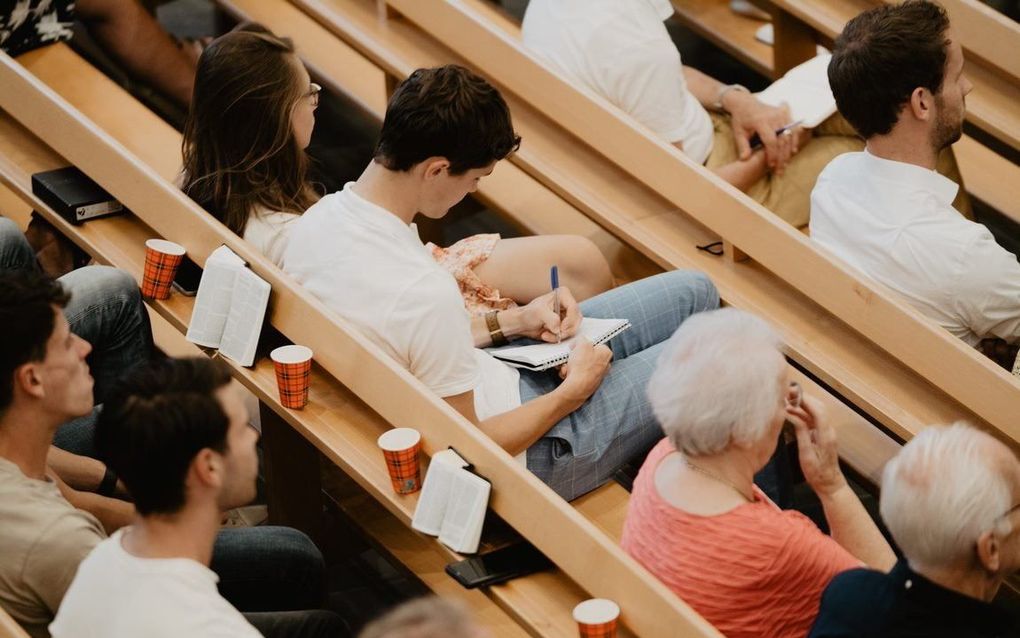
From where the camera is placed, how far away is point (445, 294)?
2.68m

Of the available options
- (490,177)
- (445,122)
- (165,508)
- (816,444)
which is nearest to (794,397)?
(816,444)

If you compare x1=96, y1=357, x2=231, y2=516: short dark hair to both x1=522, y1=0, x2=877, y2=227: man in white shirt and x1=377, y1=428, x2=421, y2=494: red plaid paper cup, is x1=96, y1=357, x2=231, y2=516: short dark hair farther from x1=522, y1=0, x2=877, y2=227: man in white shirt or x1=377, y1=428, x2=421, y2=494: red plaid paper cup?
x1=522, y1=0, x2=877, y2=227: man in white shirt

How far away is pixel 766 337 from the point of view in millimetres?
2396

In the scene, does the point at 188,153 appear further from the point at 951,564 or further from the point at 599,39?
the point at 951,564

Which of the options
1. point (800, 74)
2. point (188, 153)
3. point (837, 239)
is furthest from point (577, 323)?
point (800, 74)

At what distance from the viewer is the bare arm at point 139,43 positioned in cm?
434

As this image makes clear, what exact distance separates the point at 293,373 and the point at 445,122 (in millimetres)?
597

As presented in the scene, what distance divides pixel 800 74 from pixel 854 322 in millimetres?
1150

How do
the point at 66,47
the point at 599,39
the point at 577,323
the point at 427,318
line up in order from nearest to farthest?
1. the point at 427,318
2. the point at 577,323
3. the point at 599,39
4. the point at 66,47

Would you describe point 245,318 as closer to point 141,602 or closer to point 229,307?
point 229,307

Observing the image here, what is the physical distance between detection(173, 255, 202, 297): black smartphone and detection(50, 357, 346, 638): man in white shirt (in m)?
0.96

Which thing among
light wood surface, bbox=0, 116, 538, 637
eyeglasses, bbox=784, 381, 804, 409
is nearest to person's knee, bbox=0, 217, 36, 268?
light wood surface, bbox=0, 116, 538, 637

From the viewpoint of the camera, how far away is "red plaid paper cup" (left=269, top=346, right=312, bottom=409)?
2.88 m

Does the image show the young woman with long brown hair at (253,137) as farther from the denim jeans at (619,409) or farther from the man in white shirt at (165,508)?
the man in white shirt at (165,508)
